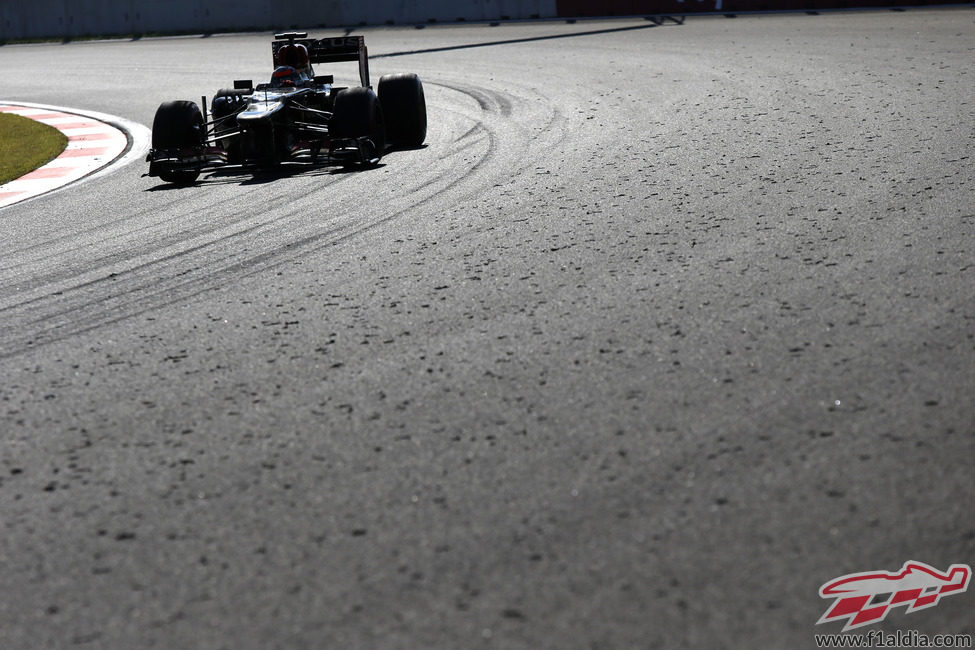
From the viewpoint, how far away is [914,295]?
5207mm

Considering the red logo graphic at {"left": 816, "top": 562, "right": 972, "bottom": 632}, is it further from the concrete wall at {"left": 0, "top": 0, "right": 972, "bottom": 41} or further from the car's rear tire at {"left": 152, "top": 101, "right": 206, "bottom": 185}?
the concrete wall at {"left": 0, "top": 0, "right": 972, "bottom": 41}

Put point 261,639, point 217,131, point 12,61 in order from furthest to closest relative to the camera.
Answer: point 12,61 < point 217,131 < point 261,639

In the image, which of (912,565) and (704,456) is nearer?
(912,565)

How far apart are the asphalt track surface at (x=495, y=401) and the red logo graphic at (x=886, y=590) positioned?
0.03m

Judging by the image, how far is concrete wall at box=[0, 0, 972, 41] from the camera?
953 inches

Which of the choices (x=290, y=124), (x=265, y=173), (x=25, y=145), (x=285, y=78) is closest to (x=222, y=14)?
(x=25, y=145)

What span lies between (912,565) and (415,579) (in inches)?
49.3

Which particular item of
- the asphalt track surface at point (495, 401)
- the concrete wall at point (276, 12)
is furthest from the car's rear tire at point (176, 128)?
the concrete wall at point (276, 12)

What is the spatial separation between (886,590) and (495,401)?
1.67 metres

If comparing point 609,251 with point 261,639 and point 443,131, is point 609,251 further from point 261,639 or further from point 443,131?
point 443,131

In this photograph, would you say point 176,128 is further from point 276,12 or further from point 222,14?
point 222,14

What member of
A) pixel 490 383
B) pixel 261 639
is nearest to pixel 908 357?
pixel 490 383

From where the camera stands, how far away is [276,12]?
27719 mm

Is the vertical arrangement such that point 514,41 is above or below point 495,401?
above
